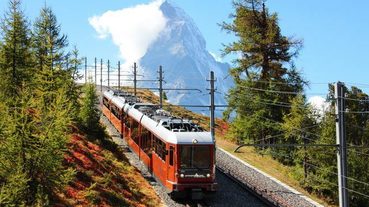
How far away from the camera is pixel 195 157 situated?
2114 centimetres

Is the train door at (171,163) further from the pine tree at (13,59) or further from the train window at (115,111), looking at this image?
the train window at (115,111)

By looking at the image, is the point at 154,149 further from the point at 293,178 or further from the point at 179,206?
the point at 293,178

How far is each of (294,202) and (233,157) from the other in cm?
1188

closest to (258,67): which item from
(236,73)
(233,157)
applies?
(236,73)

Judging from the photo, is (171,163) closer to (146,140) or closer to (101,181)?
(101,181)

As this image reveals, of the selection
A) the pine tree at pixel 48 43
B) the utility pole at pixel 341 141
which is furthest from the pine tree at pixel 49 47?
the utility pole at pixel 341 141

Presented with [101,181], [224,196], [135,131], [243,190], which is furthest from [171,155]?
[135,131]

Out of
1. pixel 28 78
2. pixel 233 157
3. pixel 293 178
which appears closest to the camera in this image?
pixel 28 78

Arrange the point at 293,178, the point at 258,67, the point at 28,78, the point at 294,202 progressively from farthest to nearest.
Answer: the point at 258,67 → the point at 293,178 → the point at 28,78 → the point at 294,202

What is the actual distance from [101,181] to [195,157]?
4.82 meters

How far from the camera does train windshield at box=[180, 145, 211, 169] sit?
21.0m

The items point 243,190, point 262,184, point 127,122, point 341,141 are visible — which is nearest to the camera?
point 341,141

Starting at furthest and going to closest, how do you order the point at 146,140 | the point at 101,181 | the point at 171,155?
the point at 146,140
the point at 101,181
the point at 171,155

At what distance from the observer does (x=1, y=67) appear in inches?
1022
